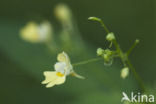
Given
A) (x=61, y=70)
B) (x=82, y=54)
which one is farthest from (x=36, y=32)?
(x=61, y=70)

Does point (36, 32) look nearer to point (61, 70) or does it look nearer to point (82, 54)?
point (82, 54)

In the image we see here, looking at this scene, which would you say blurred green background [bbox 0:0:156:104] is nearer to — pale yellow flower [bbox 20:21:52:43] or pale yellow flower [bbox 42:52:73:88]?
pale yellow flower [bbox 20:21:52:43]

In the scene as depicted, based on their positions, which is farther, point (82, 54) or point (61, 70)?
point (82, 54)

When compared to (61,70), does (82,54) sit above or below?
above

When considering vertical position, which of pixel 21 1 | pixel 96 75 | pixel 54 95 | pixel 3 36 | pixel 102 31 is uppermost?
pixel 21 1

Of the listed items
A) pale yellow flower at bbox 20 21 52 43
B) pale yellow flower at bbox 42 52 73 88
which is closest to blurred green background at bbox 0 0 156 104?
pale yellow flower at bbox 20 21 52 43

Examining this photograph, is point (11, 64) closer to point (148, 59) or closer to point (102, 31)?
point (102, 31)

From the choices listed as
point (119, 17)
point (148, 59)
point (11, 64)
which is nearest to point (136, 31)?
point (119, 17)
